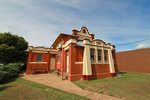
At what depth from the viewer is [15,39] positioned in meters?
17.2

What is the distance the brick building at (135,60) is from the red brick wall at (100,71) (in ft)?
39.1

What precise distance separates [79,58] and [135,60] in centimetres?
1659

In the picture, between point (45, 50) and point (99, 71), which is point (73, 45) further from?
point (45, 50)

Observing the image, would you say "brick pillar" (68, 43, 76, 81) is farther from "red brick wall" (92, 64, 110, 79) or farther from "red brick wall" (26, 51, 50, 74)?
"red brick wall" (26, 51, 50, 74)

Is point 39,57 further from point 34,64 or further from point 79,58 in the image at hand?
point 79,58

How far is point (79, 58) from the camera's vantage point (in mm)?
8656

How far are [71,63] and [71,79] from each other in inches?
66.2

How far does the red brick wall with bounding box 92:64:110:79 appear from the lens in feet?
29.1

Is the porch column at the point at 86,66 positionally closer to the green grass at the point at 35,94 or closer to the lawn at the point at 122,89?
the lawn at the point at 122,89

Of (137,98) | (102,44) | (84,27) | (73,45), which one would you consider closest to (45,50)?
(73,45)

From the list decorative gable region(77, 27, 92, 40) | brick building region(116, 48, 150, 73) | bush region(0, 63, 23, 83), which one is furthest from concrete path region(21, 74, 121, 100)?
brick building region(116, 48, 150, 73)

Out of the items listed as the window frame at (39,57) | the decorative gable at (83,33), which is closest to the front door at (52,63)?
the window frame at (39,57)

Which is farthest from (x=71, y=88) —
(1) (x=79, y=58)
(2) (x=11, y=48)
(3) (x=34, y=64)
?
(2) (x=11, y=48)

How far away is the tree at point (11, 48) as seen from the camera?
1494 cm
